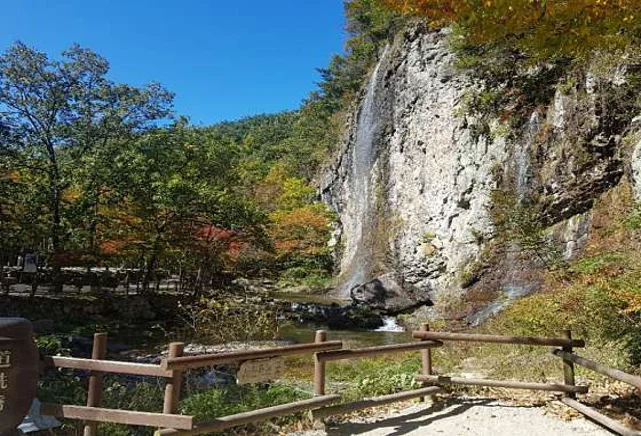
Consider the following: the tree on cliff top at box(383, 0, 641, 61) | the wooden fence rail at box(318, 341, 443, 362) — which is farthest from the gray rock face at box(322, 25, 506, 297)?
the tree on cliff top at box(383, 0, 641, 61)

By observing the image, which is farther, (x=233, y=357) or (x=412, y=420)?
(x=412, y=420)

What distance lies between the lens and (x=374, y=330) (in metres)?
18.1

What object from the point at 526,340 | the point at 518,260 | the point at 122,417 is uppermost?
the point at 518,260

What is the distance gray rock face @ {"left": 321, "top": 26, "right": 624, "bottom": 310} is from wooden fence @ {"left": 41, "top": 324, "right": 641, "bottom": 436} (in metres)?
8.78

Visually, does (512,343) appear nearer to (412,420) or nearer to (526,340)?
(526,340)

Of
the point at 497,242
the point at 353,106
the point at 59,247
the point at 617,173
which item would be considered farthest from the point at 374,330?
the point at 353,106

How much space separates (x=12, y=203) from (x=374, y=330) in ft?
42.3

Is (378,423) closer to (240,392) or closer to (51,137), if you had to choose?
(240,392)

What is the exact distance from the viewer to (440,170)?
72.3 feet

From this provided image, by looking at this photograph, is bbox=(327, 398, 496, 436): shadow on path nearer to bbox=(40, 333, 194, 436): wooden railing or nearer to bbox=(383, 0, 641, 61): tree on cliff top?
bbox=(40, 333, 194, 436): wooden railing

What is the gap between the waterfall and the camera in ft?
92.2

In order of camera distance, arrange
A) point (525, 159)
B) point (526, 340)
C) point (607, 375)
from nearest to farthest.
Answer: point (607, 375), point (526, 340), point (525, 159)

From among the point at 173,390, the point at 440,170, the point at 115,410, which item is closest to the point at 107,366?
the point at 115,410

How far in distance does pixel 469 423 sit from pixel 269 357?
262 cm
